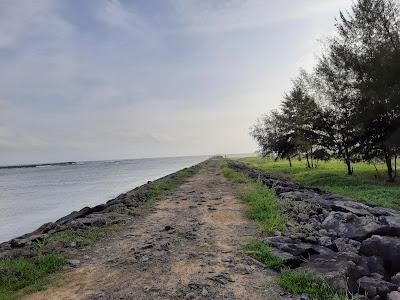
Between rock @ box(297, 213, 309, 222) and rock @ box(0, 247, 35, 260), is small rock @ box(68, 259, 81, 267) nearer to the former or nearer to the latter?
rock @ box(0, 247, 35, 260)

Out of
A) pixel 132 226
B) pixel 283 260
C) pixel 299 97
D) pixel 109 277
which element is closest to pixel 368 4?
pixel 299 97

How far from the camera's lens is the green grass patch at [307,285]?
22.7ft

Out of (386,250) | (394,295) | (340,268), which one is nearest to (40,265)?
(340,268)

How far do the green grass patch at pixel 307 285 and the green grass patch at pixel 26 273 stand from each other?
494 centimetres

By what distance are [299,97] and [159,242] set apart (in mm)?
42710

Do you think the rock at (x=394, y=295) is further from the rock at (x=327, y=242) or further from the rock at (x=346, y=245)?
the rock at (x=327, y=242)

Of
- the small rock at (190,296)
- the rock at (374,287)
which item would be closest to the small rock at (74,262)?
the small rock at (190,296)

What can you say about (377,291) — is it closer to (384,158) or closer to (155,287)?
(155,287)

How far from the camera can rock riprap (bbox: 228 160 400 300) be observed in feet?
23.7

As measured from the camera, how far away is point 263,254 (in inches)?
372

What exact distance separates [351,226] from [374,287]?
4.95m

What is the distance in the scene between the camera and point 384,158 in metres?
33.4

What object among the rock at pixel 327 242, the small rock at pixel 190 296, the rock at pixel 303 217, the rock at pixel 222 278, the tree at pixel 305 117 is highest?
the tree at pixel 305 117

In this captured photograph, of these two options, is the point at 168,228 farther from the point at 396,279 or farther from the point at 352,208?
the point at 396,279
